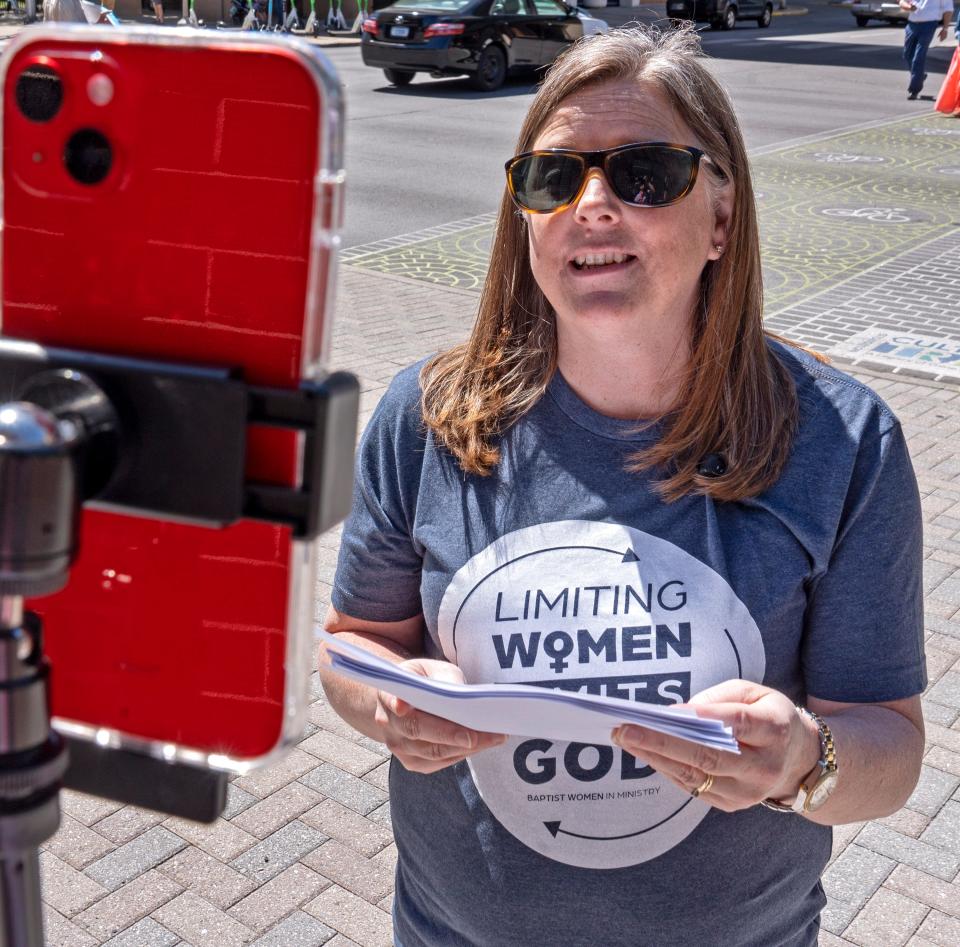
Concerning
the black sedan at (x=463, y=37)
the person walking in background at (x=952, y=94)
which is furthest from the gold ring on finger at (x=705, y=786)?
the person walking in background at (x=952, y=94)

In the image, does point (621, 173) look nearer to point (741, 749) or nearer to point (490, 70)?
point (741, 749)

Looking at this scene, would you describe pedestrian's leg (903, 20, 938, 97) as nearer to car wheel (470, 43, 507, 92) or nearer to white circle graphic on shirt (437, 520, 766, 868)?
car wheel (470, 43, 507, 92)

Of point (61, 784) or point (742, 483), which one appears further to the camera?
point (742, 483)

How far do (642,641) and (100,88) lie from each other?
3.46ft

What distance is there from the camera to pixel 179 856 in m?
3.04

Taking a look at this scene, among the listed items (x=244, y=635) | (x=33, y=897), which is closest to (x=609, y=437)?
(x=244, y=635)

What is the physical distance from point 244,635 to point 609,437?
100cm

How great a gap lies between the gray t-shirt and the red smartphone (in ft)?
2.66

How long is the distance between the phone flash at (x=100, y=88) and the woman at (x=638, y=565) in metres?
0.92

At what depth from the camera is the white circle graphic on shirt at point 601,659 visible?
5.15 ft

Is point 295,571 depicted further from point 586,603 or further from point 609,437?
point 609,437

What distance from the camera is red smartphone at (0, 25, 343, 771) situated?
0.72 meters

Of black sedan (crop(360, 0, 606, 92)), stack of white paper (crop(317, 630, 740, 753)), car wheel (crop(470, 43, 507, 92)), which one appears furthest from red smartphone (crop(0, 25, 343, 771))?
car wheel (crop(470, 43, 507, 92))

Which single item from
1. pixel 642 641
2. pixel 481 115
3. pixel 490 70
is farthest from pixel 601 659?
pixel 490 70
